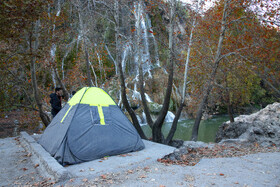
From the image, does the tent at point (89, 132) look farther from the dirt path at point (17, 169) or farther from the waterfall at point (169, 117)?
the waterfall at point (169, 117)

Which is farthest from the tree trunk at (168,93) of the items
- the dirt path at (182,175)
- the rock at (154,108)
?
the rock at (154,108)

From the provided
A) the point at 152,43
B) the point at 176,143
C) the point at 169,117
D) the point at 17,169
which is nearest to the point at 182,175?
the point at 17,169

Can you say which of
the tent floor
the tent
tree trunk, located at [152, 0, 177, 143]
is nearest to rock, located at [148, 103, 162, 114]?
tree trunk, located at [152, 0, 177, 143]

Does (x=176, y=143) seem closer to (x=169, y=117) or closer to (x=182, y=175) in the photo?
(x=182, y=175)

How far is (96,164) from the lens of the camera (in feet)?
18.3

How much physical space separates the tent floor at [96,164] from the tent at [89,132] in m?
0.21

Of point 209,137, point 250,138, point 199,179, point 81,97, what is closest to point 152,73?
point 209,137

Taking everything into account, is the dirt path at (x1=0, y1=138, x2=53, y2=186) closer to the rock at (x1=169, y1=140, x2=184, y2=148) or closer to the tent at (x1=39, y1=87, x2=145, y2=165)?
the tent at (x1=39, y1=87, x2=145, y2=165)

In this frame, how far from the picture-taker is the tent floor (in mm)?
4832

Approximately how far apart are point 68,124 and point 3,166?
6.06ft

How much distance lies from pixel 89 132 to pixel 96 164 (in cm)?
100

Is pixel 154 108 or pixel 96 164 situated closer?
pixel 96 164

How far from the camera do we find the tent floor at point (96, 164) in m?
4.83

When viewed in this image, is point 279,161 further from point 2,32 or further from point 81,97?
point 2,32
